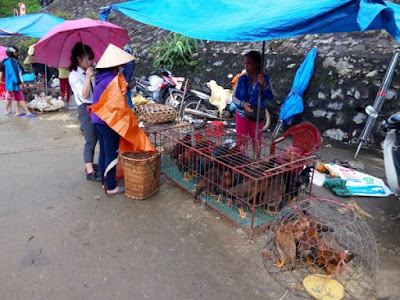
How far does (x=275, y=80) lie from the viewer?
21.9 ft

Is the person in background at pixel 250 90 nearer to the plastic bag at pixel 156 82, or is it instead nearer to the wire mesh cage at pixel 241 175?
the wire mesh cage at pixel 241 175

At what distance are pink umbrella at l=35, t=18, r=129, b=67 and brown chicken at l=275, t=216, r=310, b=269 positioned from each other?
344cm

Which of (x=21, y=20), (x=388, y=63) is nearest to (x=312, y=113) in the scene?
(x=388, y=63)

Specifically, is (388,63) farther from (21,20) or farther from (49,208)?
(21,20)

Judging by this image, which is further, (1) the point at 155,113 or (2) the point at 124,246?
(1) the point at 155,113

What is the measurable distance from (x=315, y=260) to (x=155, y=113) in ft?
16.8

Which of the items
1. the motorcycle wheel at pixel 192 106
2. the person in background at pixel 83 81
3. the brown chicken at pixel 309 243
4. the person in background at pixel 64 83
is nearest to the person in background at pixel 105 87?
the person in background at pixel 83 81

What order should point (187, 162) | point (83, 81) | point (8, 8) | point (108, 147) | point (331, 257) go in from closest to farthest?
point (331, 257), point (108, 147), point (83, 81), point (187, 162), point (8, 8)

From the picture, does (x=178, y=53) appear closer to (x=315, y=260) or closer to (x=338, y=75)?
(x=338, y=75)

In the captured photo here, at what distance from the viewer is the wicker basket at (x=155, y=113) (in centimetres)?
701

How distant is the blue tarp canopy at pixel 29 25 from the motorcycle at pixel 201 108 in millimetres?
4033

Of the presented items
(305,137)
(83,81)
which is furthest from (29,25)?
(305,137)

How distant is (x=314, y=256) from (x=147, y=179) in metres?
2.09

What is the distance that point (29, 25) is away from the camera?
7863 millimetres
